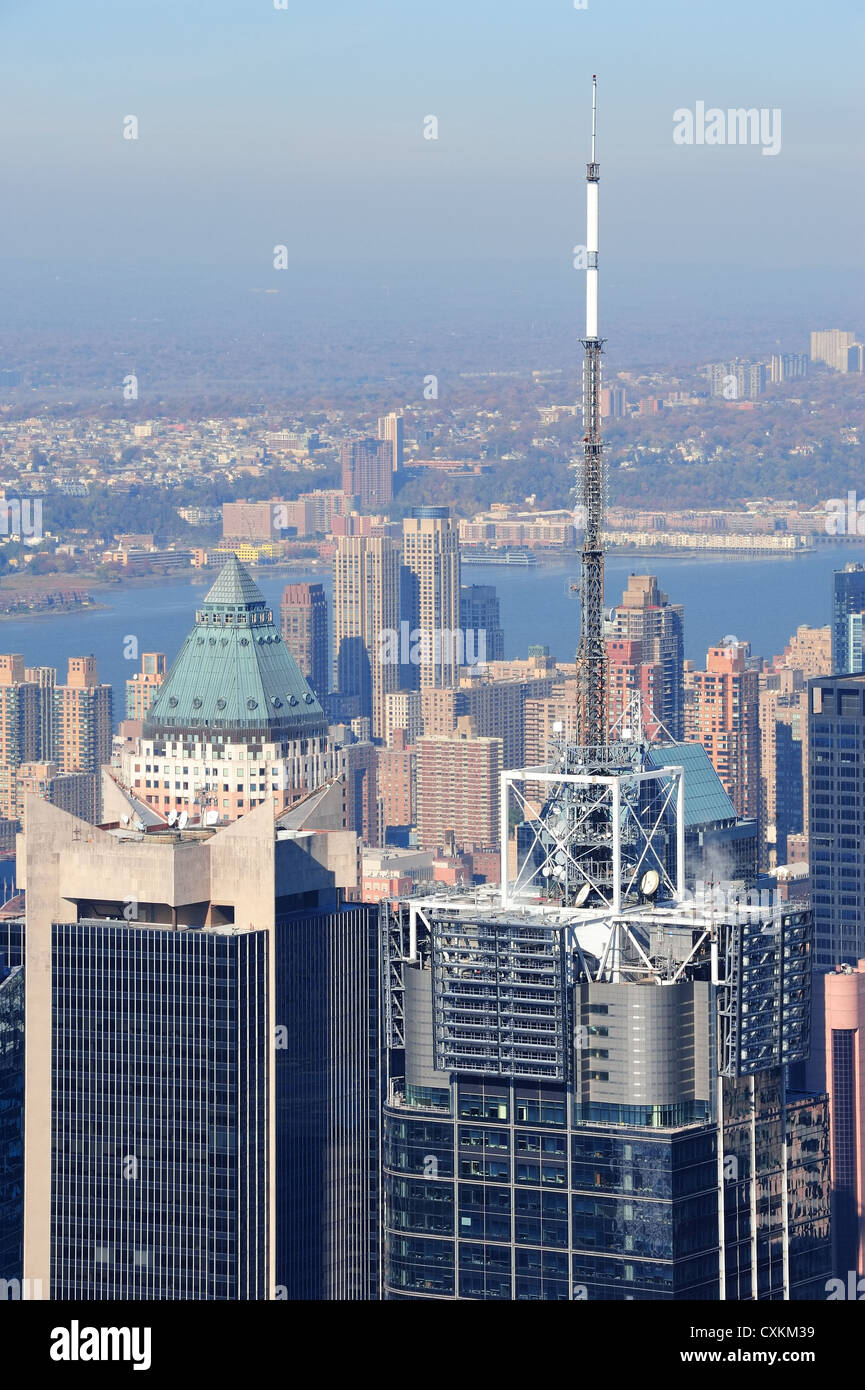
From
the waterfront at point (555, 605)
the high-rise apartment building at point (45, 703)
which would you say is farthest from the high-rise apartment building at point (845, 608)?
the high-rise apartment building at point (45, 703)

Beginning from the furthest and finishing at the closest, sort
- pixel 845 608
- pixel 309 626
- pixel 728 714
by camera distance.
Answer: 1. pixel 309 626
2. pixel 845 608
3. pixel 728 714

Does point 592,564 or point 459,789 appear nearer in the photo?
point 592,564

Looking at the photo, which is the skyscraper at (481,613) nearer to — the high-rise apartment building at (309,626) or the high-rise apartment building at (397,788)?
the high-rise apartment building at (309,626)

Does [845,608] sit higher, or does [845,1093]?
[845,608]

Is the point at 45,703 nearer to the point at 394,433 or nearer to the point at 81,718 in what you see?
the point at 81,718

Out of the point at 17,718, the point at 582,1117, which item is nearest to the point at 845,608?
the point at 17,718

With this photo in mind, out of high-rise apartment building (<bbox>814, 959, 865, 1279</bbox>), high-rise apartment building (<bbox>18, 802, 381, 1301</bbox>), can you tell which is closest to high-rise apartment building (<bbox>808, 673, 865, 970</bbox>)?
high-rise apartment building (<bbox>814, 959, 865, 1279</bbox>)
